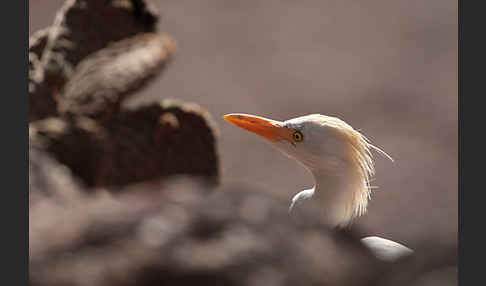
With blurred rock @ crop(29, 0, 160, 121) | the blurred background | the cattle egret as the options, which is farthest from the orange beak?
the blurred background

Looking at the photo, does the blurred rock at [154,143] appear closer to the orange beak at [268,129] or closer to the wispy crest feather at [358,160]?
the orange beak at [268,129]

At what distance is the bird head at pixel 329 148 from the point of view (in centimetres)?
164

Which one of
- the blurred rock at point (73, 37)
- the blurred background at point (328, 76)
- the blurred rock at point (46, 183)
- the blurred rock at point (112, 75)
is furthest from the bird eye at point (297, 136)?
the blurred background at point (328, 76)

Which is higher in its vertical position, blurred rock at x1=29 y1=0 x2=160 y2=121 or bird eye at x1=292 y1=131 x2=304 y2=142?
blurred rock at x1=29 y1=0 x2=160 y2=121

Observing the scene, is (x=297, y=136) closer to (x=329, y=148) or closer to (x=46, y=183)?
(x=329, y=148)

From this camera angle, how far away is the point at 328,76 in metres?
4.93

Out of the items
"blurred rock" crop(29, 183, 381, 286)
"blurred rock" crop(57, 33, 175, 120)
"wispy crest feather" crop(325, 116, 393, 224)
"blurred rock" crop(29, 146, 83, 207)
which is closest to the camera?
"blurred rock" crop(29, 183, 381, 286)

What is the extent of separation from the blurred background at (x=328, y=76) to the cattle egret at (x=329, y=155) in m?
1.88

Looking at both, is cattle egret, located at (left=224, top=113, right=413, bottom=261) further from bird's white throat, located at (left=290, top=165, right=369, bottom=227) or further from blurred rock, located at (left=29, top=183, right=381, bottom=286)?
blurred rock, located at (left=29, top=183, right=381, bottom=286)

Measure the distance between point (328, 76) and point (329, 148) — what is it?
334 cm

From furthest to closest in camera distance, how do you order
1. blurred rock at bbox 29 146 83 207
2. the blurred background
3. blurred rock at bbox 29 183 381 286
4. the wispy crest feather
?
1. the blurred background
2. the wispy crest feather
3. blurred rock at bbox 29 146 83 207
4. blurred rock at bbox 29 183 381 286

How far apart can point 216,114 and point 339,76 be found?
1051mm

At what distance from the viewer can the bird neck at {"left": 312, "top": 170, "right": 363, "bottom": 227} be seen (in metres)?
1.68

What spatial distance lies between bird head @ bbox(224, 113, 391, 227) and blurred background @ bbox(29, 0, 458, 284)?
188 cm
